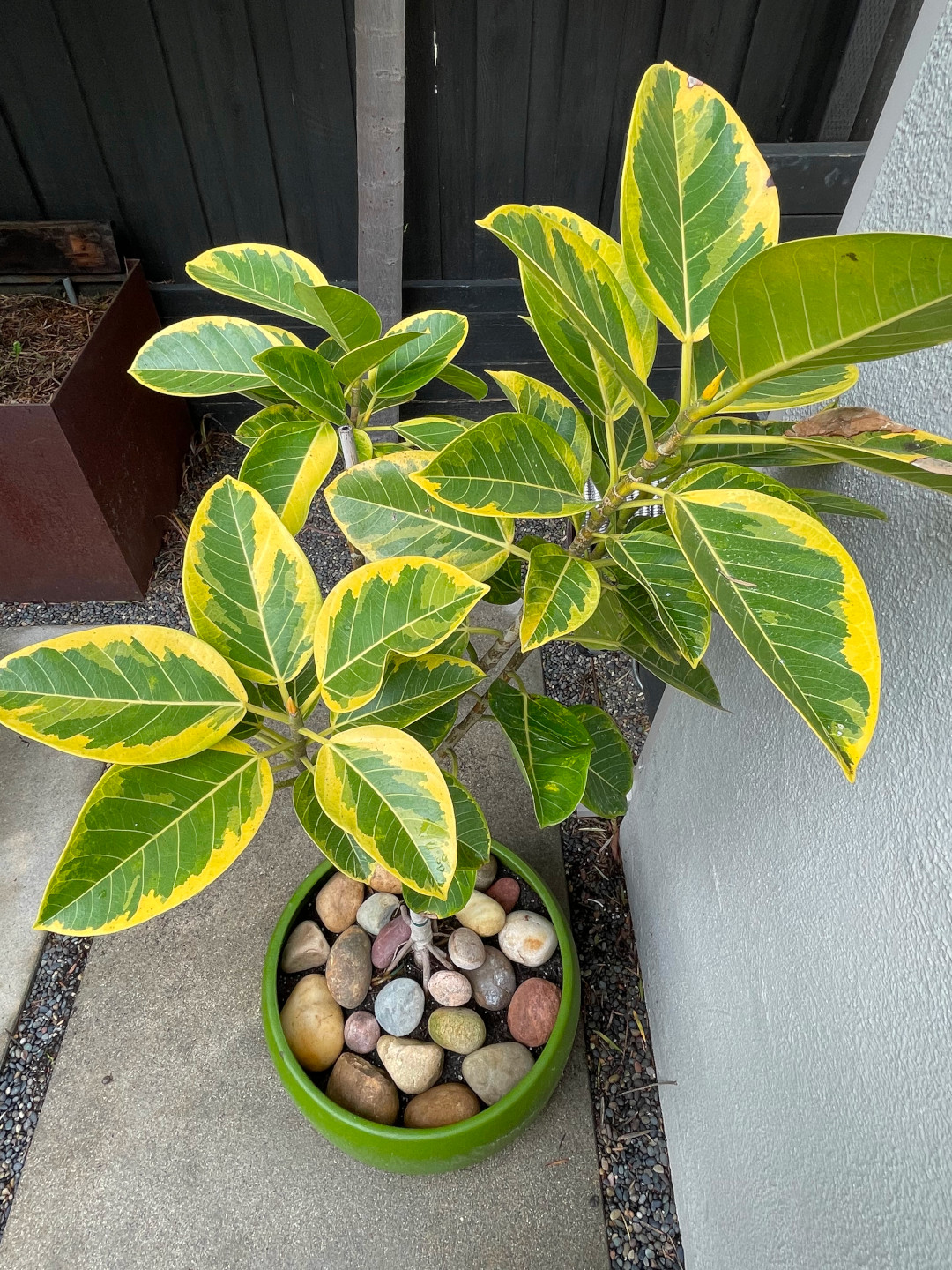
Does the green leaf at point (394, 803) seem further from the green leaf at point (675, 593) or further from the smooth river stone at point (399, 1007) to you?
the smooth river stone at point (399, 1007)

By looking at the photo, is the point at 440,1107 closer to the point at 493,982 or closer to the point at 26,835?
the point at 493,982

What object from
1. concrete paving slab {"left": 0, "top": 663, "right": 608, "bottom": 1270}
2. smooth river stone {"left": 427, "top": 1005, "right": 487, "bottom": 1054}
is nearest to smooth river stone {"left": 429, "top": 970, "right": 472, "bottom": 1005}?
smooth river stone {"left": 427, "top": 1005, "right": 487, "bottom": 1054}

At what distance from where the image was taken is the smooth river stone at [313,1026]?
1055 millimetres

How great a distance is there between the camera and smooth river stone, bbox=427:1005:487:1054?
1069 mm

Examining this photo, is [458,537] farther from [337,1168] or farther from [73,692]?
[337,1168]

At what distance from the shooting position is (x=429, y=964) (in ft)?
3.66

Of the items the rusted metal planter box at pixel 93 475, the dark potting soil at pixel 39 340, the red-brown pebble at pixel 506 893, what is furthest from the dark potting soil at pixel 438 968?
the dark potting soil at pixel 39 340

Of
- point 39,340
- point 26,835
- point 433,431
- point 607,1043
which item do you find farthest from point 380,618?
point 39,340

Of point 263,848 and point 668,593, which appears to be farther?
point 263,848

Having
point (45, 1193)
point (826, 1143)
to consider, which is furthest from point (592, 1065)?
point (45, 1193)

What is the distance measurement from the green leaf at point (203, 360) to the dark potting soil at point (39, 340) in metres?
1.08

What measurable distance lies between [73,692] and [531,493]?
0.37 meters

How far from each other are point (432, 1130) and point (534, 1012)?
0.70 ft

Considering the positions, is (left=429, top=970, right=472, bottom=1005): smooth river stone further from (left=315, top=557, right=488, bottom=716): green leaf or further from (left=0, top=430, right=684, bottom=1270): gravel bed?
(left=315, top=557, right=488, bottom=716): green leaf
